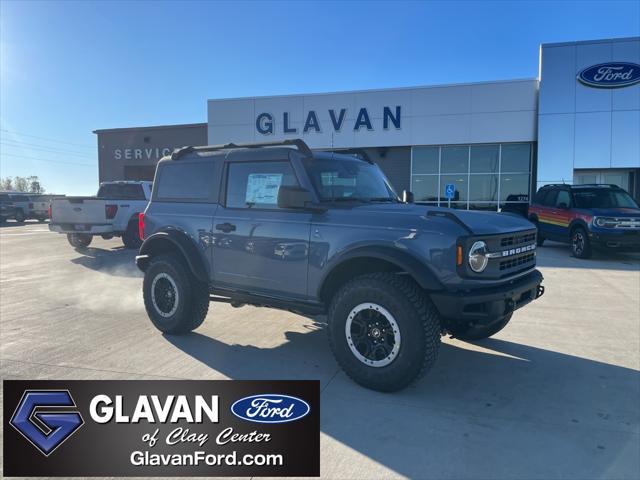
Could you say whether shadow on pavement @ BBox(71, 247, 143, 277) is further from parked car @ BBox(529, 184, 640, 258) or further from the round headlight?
parked car @ BBox(529, 184, 640, 258)

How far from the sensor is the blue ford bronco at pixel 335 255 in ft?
11.6

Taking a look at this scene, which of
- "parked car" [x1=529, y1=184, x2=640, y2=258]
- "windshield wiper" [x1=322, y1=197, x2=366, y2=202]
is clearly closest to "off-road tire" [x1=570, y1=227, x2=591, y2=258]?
"parked car" [x1=529, y1=184, x2=640, y2=258]

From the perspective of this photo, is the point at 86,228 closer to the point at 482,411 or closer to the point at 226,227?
the point at 226,227

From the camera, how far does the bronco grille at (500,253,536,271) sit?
150 inches

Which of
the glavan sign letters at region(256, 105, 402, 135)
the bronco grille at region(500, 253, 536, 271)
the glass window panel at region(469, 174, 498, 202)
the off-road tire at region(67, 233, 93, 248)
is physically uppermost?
the glavan sign letters at region(256, 105, 402, 135)

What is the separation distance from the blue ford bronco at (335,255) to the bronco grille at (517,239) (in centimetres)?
2

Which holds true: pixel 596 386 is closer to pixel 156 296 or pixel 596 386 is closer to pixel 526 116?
pixel 156 296

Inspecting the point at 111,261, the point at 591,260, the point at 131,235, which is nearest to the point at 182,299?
the point at 111,261

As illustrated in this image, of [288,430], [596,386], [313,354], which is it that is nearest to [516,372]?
[596,386]

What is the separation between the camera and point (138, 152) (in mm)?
28062

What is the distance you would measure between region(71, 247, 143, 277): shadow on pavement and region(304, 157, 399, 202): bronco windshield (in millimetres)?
5965

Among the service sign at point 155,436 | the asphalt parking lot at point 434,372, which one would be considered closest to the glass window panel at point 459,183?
the asphalt parking lot at point 434,372

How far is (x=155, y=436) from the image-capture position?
9.11ft

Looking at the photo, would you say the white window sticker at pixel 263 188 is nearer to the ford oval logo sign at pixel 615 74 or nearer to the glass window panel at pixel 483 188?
the glass window panel at pixel 483 188
